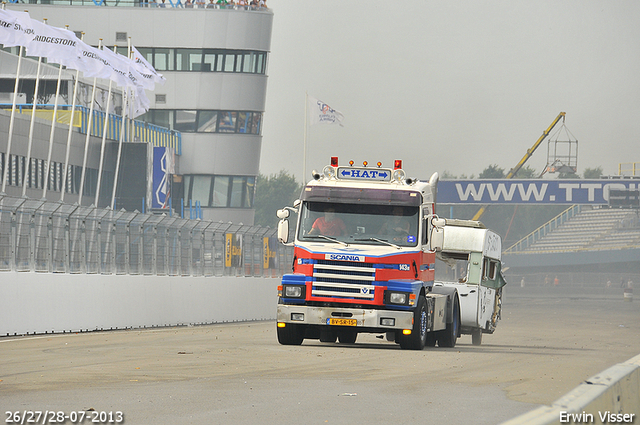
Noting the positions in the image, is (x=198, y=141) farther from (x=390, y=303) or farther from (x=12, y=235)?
(x=390, y=303)

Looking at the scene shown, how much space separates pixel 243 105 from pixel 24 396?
209 ft

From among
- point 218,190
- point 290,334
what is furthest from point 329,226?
point 218,190

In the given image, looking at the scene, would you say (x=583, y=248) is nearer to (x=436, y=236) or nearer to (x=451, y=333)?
(x=451, y=333)

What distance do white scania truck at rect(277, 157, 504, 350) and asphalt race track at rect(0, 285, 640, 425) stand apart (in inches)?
21.9

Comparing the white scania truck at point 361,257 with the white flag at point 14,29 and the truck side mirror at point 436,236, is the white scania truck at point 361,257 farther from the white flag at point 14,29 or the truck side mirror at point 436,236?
the white flag at point 14,29

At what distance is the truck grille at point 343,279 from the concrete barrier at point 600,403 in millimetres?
10115

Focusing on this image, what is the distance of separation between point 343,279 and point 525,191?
53.7m

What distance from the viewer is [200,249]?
31.0m

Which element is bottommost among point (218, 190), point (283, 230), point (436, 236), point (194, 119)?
point (283, 230)

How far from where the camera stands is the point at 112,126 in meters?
63.6

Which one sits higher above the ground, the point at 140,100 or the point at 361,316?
the point at 140,100

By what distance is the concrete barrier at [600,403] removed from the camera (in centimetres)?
460

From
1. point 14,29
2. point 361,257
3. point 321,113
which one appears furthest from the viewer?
point 321,113

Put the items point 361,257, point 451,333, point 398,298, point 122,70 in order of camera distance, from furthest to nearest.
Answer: point 122,70, point 451,333, point 361,257, point 398,298
